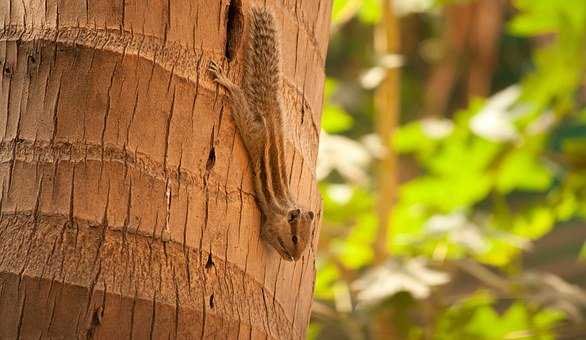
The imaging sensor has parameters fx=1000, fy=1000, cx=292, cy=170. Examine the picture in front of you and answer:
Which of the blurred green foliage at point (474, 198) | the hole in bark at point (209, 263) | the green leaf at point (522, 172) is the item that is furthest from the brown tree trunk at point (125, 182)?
the green leaf at point (522, 172)

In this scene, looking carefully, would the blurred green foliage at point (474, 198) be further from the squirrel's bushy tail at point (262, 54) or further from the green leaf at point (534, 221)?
the squirrel's bushy tail at point (262, 54)

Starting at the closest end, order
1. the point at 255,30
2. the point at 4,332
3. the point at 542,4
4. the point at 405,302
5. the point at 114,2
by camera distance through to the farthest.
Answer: the point at 4,332
the point at 114,2
the point at 255,30
the point at 405,302
the point at 542,4

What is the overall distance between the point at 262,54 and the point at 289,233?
36cm

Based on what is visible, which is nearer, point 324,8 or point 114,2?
point 114,2

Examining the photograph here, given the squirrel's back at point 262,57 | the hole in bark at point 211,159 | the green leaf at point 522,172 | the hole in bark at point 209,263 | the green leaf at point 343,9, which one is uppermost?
the green leaf at point 343,9

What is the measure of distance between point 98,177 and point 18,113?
0.70 feet

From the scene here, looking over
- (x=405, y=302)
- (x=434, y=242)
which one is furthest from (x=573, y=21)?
(x=405, y=302)

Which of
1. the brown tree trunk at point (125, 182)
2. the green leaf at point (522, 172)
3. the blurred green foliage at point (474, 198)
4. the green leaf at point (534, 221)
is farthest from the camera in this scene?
the green leaf at point (534, 221)

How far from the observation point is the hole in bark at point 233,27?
194 centimetres

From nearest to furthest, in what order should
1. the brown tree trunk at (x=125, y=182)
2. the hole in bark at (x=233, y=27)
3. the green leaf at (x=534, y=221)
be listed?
the brown tree trunk at (x=125, y=182) < the hole in bark at (x=233, y=27) < the green leaf at (x=534, y=221)

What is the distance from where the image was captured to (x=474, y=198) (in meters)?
5.19

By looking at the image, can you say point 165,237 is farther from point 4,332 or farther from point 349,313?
point 349,313

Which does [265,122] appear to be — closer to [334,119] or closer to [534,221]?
[334,119]

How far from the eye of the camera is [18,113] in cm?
182
